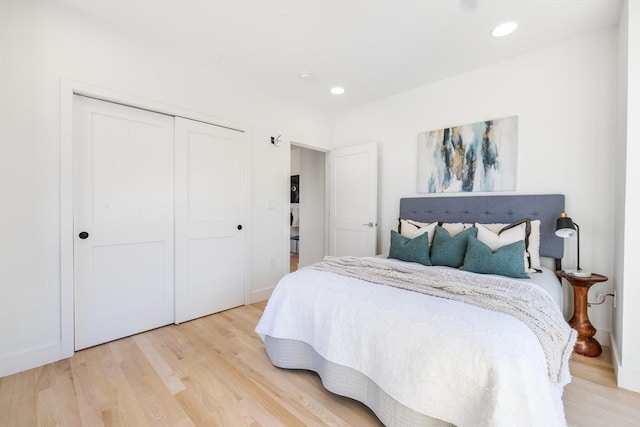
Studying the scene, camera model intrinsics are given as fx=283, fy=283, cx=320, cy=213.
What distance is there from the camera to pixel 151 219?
2.56 metres

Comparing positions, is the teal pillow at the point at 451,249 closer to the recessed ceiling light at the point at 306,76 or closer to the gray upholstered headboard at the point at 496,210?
the gray upholstered headboard at the point at 496,210

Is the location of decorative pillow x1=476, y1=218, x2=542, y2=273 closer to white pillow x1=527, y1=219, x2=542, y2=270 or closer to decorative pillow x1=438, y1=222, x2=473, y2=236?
white pillow x1=527, y1=219, x2=542, y2=270

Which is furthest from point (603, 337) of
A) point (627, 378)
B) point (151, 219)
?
point (151, 219)

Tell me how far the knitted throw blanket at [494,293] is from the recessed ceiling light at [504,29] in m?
1.95

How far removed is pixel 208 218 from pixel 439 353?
246cm

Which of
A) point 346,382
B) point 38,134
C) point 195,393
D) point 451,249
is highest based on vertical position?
point 38,134

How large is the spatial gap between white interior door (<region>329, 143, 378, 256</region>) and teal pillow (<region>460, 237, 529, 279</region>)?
1.41 meters

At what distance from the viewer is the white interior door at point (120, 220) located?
7.25 ft

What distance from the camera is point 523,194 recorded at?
2.65 metres

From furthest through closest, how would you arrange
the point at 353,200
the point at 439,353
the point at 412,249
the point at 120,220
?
1. the point at 353,200
2. the point at 412,249
3. the point at 120,220
4. the point at 439,353

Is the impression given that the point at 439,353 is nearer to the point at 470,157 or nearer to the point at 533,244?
the point at 533,244

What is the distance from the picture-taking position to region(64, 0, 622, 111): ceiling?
203 centimetres

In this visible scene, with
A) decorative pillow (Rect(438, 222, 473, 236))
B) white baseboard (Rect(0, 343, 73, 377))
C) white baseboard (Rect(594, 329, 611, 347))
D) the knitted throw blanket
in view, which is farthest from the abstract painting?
white baseboard (Rect(0, 343, 73, 377))

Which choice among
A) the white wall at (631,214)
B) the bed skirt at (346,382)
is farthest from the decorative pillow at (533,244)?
the bed skirt at (346,382)
